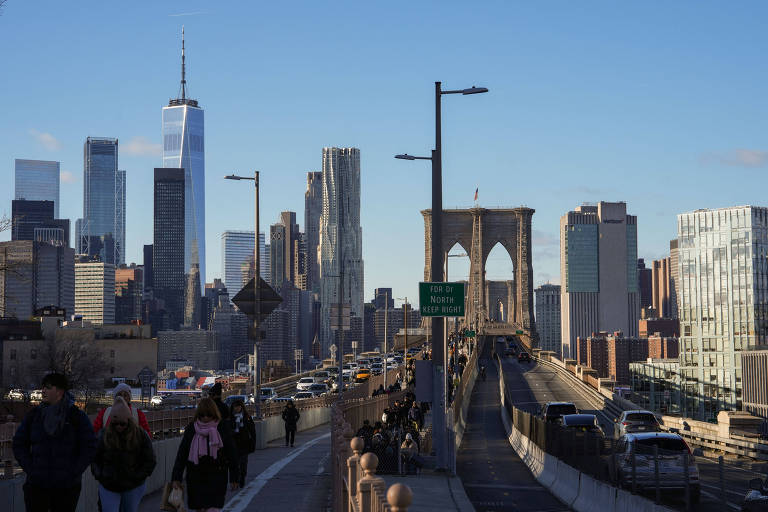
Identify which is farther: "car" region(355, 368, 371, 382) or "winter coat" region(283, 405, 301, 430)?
"car" region(355, 368, 371, 382)

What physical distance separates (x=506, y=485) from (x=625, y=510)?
35.2 feet

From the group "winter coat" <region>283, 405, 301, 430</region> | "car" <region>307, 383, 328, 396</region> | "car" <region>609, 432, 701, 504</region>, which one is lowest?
"car" <region>307, 383, 328, 396</region>

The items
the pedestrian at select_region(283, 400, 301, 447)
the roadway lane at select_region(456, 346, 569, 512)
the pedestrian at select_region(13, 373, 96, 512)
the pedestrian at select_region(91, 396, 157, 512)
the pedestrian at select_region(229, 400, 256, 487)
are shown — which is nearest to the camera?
the pedestrian at select_region(13, 373, 96, 512)

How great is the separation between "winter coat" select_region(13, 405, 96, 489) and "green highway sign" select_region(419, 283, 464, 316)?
19490mm

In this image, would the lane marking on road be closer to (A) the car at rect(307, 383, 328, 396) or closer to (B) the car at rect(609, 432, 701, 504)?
(B) the car at rect(609, 432, 701, 504)

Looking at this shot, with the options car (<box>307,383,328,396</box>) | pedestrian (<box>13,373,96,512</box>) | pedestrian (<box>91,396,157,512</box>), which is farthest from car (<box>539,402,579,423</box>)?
car (<box>307,383,328,396</box>)

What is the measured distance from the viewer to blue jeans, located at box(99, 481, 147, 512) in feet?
36.4

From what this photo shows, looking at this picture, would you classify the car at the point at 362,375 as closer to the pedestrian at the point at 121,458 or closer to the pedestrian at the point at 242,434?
the pedestrian at the point at 242,434

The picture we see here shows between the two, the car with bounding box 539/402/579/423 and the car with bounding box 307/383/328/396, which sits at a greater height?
the car with bounding box 539/402/579/423

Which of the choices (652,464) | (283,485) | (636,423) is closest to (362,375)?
(636,423)

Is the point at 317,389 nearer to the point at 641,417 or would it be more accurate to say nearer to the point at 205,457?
the point at 641,417

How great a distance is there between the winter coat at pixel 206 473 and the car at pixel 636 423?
23968 mm

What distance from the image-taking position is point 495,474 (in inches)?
1337

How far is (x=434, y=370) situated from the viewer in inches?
1137
